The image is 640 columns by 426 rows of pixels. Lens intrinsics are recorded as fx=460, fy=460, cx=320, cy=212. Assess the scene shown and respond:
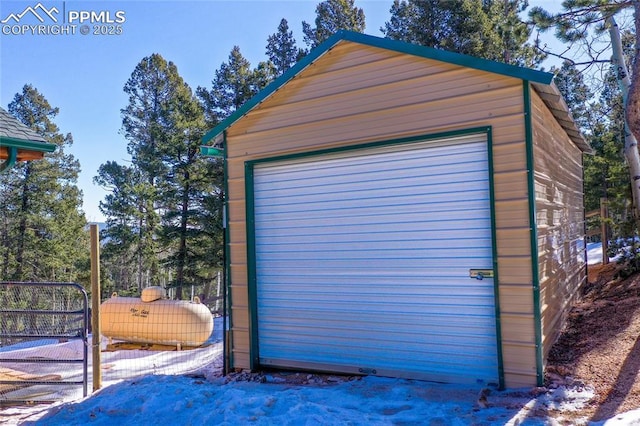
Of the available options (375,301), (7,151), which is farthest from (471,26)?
(7,151)

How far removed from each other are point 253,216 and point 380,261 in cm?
171

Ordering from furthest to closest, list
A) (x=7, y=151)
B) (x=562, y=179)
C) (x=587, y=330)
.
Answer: (x=562, y=179) → (x=587, y=330) → (x=7, y=151)

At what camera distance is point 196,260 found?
64.1 feet

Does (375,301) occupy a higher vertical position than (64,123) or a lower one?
lower

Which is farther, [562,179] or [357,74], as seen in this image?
[562,179]

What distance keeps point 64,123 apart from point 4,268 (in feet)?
22.9

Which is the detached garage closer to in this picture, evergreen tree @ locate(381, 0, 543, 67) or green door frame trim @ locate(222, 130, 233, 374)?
green door frame trim @ locate(222, 130, 233, 374)

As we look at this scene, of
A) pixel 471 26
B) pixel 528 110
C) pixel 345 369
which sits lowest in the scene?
pixel 345 369

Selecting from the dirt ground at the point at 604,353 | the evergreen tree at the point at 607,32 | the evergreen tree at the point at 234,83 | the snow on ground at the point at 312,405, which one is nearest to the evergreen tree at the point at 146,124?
the evergreen tree at the point at 234,83

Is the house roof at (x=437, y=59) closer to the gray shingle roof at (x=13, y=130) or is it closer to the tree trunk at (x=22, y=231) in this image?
the gray shingle roof at (x=13, y=130)

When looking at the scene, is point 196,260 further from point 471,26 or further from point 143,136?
point 471,26

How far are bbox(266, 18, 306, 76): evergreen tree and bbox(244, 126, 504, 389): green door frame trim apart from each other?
48.4ft

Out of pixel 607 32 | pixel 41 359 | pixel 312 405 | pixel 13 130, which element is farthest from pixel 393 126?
pixel 607 32

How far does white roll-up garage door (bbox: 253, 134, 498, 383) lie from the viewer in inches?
176
